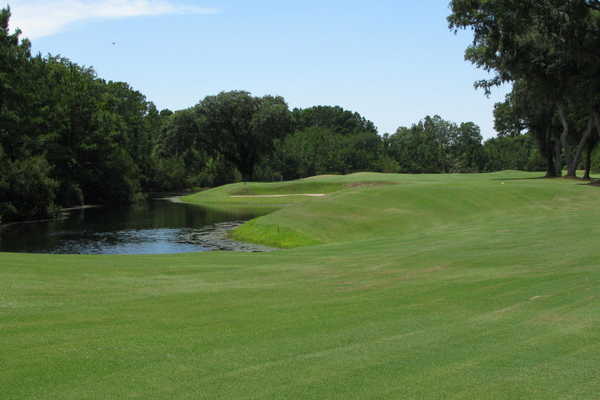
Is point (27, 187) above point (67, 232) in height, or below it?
above

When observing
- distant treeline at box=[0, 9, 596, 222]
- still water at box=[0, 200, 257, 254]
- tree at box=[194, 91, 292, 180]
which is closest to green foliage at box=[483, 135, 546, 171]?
distant treeline at box=[0, 9, 596, 222]

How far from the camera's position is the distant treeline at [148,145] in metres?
60.6

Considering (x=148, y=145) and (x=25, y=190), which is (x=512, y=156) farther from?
(x=25, y=190)

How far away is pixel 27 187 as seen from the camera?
53.7 metres

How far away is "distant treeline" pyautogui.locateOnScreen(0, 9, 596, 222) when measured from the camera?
199 ft

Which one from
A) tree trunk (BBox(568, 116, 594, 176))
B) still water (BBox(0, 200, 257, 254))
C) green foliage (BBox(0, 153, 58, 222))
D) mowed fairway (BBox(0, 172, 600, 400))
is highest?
tree trunk (BBox(568, 116, 594, 176))

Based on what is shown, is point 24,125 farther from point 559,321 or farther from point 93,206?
point 559,321

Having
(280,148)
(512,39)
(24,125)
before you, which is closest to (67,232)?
(24,125)

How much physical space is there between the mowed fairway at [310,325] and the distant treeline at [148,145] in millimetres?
42477

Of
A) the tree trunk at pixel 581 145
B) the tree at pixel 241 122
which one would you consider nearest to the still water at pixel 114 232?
the tree trunk at pixel 581 145

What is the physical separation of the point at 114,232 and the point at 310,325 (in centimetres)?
3580

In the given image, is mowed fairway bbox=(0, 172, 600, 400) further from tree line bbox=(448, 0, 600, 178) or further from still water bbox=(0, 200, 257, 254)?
tree line bbox=(448, 0, 600, 178)

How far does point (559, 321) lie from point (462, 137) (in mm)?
169319

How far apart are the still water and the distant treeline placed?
18.7 ft
